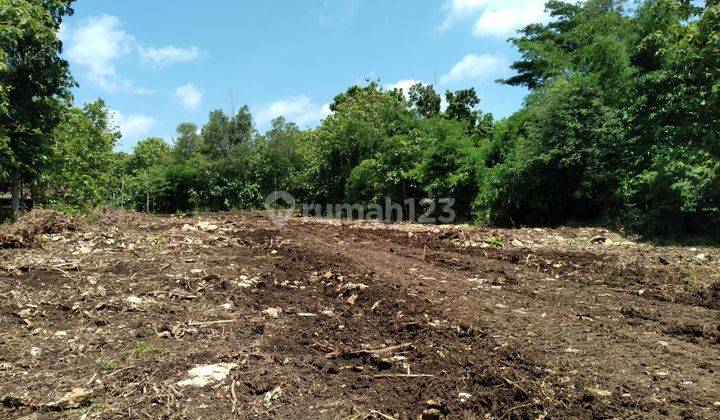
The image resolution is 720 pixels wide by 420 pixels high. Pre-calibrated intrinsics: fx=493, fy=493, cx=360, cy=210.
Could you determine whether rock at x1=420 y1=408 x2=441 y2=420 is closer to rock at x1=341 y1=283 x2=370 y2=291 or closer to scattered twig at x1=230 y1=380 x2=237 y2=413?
scattered twig at x1=230 y1=380 x2=237 y2=413

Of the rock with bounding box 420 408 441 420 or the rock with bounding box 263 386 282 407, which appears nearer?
the rock with bounding box 420 408 441 420

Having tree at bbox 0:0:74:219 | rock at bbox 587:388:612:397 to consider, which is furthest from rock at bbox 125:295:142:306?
tree at bbox 0:0:74:219

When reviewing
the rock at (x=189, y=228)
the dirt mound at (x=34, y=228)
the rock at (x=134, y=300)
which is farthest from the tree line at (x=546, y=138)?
the rock at (x=134, y=300)

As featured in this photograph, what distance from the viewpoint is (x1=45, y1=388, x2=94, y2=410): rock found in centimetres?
289

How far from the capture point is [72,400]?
2.92m

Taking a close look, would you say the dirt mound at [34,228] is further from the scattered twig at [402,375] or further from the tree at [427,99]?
the tree at [427,99]

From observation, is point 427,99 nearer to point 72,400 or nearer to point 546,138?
point 546,138

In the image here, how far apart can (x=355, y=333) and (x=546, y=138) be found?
8859mm

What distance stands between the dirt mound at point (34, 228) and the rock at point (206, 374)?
5.44 meters

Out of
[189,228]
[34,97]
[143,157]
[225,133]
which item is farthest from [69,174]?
[143,157]

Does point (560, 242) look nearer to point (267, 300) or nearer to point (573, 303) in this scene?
point (573, 303)

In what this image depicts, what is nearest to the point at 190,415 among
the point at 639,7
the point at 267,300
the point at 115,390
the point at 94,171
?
the point at 115,390

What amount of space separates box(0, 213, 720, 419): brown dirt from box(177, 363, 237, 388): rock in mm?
52

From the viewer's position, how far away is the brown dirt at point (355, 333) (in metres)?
2.90
